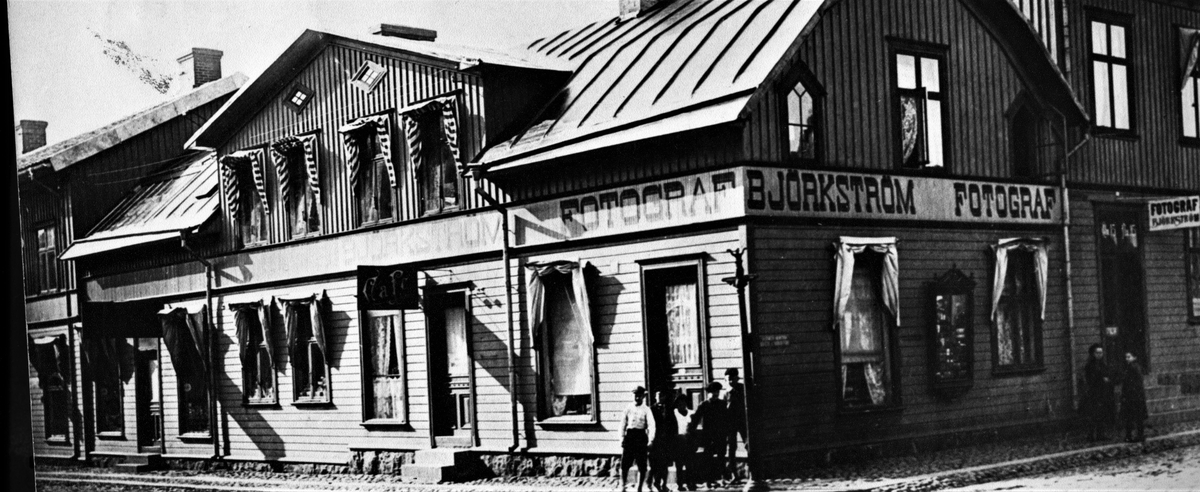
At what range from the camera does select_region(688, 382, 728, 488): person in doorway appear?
38.2 feet

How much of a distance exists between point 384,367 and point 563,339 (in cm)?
328

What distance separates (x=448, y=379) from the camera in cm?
1541

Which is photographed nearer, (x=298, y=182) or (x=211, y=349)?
(x=298, y=182)

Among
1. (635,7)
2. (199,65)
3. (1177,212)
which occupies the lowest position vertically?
(1177,212)

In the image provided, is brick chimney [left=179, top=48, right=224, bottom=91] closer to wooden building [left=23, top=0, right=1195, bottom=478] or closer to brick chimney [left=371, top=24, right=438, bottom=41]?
wooden building [left=23, top=0, right=1195, bottom=478]

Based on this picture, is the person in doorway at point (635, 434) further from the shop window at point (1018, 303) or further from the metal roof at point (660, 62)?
the shop window at point (1018, 303)

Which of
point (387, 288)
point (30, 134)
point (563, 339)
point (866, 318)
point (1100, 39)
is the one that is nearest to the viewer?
point (1100, 39)

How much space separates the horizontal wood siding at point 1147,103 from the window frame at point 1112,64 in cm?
1

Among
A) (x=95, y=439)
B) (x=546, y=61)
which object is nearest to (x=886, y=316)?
(x=546, y=61)

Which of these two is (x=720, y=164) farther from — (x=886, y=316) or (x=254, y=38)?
(x=254, y=38)

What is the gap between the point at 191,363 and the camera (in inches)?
659

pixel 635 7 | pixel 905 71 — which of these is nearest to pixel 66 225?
pixel 635 7

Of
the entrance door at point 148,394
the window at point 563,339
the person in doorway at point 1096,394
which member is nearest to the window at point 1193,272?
the person in doorway at point 1096,394

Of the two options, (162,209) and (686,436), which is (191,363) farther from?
(686,436)
